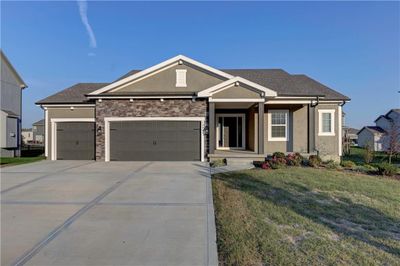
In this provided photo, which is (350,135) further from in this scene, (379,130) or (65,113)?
(65,113)

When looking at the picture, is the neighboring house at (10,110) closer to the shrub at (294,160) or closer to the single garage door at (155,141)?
the single garage door at (155,141)

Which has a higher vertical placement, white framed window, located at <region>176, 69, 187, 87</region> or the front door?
white framed window, located at <region>176, 69, 187, 87</region>

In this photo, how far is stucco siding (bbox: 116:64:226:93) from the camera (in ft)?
52.6

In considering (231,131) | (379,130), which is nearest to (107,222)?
(231,131)

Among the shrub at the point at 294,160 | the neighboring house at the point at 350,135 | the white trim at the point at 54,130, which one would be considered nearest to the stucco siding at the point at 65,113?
the white trim at the point at 54,130

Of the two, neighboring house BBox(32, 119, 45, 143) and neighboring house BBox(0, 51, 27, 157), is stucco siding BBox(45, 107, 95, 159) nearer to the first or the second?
neighboring house BBox(0, 51, 27, 157)

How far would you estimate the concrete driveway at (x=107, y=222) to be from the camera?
13.1ft

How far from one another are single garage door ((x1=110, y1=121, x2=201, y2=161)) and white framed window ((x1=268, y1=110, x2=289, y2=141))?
15.1ft

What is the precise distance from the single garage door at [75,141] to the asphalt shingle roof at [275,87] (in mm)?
1497

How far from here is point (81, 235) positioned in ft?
15.6

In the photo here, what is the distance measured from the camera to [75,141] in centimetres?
1677

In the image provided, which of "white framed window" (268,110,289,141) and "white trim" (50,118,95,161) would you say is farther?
"white framed window" (268,110,289,141)

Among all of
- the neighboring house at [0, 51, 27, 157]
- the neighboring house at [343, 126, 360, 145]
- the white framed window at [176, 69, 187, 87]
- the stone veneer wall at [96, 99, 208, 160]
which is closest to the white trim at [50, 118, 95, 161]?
the stone veneer wall at [96, 99, 208, 160]

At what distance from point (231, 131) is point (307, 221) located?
1360cm
